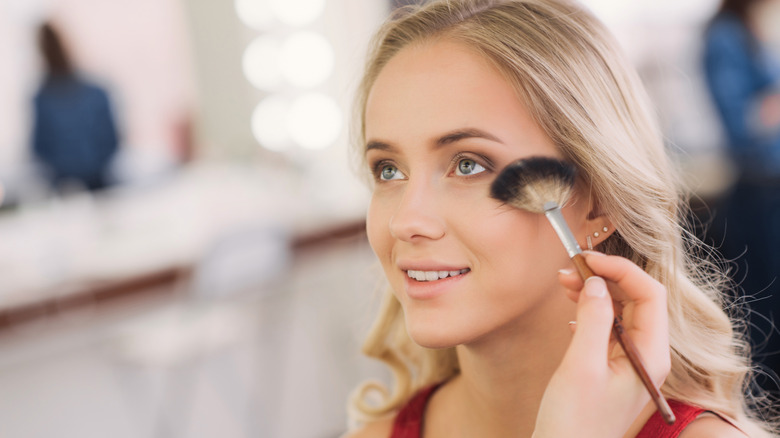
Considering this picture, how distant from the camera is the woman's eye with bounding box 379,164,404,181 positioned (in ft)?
2.63

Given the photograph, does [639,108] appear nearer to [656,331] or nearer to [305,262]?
[656,331]

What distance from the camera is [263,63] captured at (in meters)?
3.97

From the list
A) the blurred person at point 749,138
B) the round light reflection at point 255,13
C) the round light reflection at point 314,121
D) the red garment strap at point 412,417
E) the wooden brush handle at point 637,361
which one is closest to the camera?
the wooden brush handle at point 637,361

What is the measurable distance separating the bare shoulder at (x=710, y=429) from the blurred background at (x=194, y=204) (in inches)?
Result: 46.0

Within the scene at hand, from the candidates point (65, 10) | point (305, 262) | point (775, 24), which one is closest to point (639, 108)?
point (305, 262)

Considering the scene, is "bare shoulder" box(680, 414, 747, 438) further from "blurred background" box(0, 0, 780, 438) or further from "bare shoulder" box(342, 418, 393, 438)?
"blurred background" box(0, 0, 780, 438)

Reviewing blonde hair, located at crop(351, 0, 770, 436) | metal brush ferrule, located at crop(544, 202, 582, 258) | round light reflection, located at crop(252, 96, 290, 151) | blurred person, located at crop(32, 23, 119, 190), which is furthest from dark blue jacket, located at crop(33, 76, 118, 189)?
metal brush ferrule, located at crop(544, 202, 582, 258)

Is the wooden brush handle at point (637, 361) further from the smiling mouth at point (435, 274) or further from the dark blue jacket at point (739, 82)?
the dark blue jacket at point (739, 82)

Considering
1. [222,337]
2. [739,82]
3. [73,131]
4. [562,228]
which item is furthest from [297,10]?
[562,228]

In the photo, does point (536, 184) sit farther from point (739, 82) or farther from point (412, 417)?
point (739, 82)

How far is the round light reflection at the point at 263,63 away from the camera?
3938 millimetres

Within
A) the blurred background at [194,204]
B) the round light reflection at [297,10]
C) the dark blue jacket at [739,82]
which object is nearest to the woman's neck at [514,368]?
the blurred background at [194,204]

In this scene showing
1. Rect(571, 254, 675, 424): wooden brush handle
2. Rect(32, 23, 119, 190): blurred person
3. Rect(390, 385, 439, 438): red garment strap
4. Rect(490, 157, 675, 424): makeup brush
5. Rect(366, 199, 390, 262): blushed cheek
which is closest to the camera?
Rect(571, 254, 675, 424): wooden brush handle

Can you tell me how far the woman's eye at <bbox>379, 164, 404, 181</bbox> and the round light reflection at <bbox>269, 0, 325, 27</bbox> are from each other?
3.38 meters
